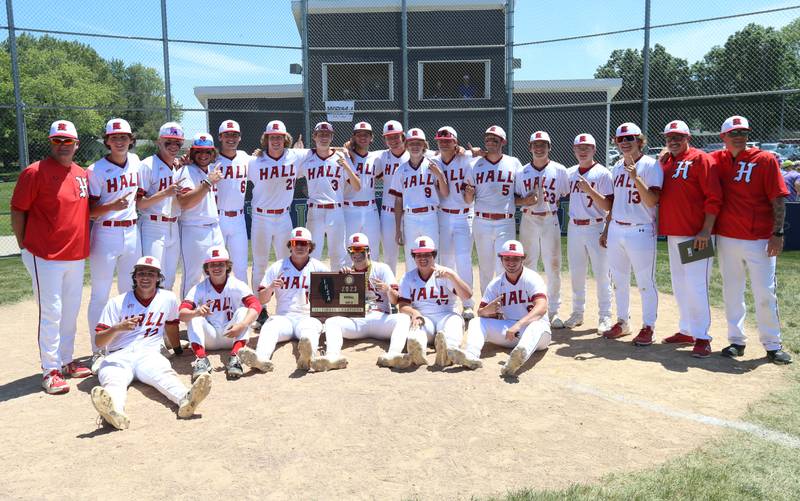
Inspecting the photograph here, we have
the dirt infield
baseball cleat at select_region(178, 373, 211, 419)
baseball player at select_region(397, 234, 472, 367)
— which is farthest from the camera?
baseball player at select_region(397, 234, 472, 367)

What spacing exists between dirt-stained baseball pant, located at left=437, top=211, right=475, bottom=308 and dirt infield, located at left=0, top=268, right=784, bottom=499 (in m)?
1.64

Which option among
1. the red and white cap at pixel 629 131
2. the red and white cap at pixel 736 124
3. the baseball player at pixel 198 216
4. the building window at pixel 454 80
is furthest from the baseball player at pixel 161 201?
the building window at pixel 454 80

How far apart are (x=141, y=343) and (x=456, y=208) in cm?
391

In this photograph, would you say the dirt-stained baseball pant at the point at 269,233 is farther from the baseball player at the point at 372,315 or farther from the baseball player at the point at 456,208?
the baseball player at the point at 456,208

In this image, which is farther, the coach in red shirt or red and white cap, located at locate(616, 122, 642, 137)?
red and white cap, located at locate(616, 122, 642, 137)

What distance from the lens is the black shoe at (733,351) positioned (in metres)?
6.22

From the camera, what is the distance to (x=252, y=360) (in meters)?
5.62

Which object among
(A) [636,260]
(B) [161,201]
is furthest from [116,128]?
(A) [636,260]

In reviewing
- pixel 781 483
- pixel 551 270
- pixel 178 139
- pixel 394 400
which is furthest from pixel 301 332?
pixel 781 483

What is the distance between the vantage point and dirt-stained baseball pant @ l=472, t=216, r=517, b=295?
24.8ft

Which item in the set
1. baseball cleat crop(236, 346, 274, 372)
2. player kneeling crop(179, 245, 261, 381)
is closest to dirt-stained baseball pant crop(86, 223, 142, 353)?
player kneeling crop(179, 245, 261, 381)

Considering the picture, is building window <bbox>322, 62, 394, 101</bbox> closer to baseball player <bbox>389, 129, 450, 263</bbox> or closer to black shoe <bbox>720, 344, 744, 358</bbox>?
baseball player <bbox>389, 129, 450, 263</bbox>

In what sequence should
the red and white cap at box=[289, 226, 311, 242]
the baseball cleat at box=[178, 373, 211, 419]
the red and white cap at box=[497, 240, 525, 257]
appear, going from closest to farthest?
the baseball cleat at box=[178, 373, 211, 419] → the red and white cap at box=[497, 240, 525, 257] → the red and white cap at box=[289, 226, 311, 242]

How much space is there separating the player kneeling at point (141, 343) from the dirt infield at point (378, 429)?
16 cm
